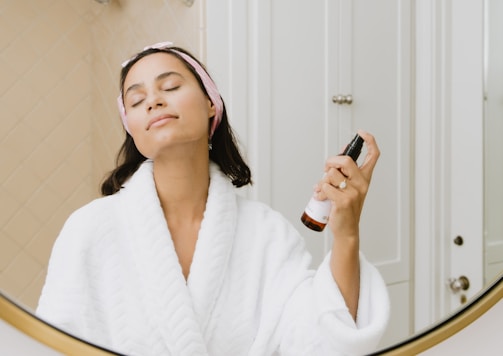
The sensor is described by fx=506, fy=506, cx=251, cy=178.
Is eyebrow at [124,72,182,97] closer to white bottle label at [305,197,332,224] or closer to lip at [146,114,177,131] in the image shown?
lip at [146,114,177,131]

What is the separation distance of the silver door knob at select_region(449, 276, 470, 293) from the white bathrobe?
0.10 m

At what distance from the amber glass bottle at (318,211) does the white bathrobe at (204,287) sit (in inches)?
0.9

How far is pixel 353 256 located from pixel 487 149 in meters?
0.23

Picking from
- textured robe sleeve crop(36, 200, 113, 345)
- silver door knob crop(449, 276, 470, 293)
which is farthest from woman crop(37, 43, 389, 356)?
silver door knob crop(449, 276, 470, 293)

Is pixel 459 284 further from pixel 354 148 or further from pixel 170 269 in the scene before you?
pixel 170 269

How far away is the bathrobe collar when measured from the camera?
58 centimetres

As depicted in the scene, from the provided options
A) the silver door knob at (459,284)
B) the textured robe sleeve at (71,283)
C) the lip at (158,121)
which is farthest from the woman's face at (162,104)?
the silver door knob at (459,284)

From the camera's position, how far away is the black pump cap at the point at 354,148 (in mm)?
621

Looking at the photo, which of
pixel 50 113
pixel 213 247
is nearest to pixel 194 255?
pixel 213 247

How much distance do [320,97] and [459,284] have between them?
0.31m

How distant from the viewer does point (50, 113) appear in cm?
54

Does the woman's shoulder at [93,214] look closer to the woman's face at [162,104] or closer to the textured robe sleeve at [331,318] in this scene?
the woman's face at [162,104]

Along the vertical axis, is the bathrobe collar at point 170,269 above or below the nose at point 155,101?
below

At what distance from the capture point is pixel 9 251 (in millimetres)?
539
